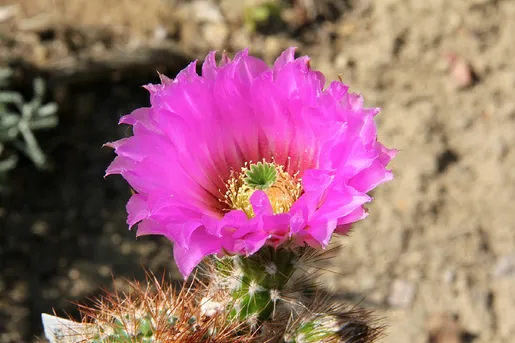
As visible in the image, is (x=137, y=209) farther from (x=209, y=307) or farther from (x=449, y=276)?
(x=449, y=276)

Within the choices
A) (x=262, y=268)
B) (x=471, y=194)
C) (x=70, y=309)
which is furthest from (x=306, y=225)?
(x=471, y=194)

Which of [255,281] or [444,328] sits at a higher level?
[255,281]

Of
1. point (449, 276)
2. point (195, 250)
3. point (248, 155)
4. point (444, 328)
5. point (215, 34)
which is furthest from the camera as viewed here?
point (215, 34)

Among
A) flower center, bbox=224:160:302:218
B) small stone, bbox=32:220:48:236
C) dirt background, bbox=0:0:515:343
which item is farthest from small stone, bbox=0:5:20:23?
flower center, bbox=224:160:302:218

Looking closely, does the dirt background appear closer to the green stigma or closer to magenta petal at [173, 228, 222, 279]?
the green stigma

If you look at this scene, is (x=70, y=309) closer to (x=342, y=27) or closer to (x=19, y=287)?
(x=19, y=287)

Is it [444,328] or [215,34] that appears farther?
[215,34]

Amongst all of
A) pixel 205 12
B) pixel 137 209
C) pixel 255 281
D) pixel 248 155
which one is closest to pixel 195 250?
pixel 137 209
